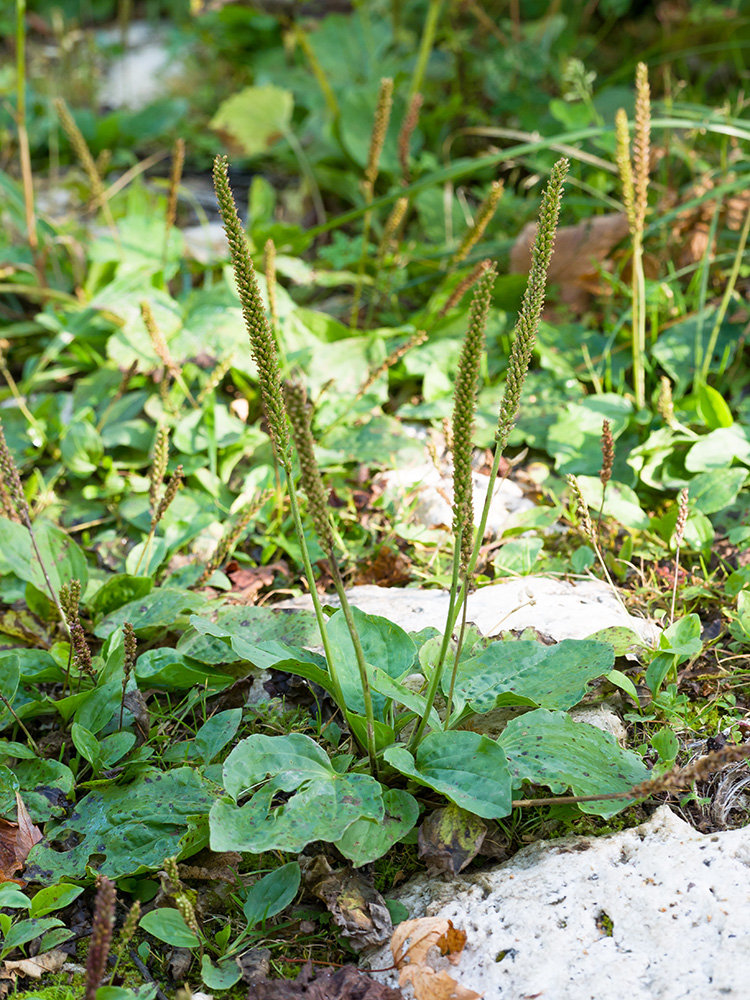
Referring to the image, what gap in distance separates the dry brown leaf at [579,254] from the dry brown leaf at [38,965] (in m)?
3.06

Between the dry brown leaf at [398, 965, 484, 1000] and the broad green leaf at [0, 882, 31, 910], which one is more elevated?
the broad green leaf at [0, 882, 31, 910]

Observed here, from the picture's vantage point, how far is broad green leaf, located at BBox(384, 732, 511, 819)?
64.5 inches

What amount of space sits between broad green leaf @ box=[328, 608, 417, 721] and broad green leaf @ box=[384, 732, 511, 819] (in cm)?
19

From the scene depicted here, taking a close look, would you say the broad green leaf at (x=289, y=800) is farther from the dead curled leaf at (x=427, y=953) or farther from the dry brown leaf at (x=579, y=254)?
the dry brown leaf at (x=579, y=254)

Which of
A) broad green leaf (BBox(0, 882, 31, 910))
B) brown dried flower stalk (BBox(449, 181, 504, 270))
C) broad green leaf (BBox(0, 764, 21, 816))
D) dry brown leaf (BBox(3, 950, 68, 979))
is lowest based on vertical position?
dry brown leaf (BBox(3, 950, 68, 979))

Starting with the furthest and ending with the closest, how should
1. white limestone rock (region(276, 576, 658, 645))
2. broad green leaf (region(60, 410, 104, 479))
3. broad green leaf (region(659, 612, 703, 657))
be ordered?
broad green leaf (region(60, 410, 104, 479)), white limestone rock (region(276, 576, 658, 645)), broad green leaf (region(659, 612, 703, 657))

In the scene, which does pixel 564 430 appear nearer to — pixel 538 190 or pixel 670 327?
pixel 670 327

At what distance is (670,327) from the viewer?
132 inches

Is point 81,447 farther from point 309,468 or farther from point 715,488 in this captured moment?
point 715,488

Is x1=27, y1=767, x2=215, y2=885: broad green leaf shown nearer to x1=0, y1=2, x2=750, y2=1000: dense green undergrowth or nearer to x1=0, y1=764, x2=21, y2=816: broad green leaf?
x1=0, y1=2, x2=750, y2=1000: dense green undergrowth

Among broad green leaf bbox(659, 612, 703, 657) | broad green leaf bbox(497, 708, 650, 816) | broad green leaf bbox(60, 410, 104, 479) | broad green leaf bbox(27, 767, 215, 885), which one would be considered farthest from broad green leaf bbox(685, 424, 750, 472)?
broad green leaf bbox(60, 410, 104, 479)

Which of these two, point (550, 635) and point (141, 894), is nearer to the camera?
point (141, 894)

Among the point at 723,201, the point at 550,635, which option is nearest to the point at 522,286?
the point at 723,201

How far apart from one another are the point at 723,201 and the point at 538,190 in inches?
42.4
